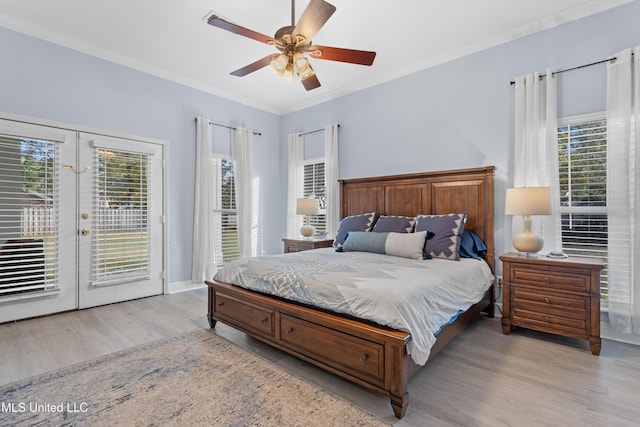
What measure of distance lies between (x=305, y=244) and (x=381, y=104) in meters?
2.30

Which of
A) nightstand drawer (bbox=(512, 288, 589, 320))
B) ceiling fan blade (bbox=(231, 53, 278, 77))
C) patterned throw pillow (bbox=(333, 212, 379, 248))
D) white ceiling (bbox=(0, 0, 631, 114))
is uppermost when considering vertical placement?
white ceiling (bbox=(0, 0, 631, 114))

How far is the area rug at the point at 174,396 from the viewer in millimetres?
1679

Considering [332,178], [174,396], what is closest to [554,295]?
[174,396]

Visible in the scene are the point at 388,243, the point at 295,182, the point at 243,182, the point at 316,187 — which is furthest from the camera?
the point at 295,182

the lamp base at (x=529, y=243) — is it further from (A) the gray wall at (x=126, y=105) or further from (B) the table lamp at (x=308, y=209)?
(A) the gray wall at (x=126, y=105)

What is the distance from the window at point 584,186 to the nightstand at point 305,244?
2.76 m

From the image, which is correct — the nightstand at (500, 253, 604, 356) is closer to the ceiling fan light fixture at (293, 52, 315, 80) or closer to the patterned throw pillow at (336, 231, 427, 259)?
the patterned throw pillow at (336, 231, 427, 259)

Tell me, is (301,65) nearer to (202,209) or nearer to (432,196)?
(432,196)

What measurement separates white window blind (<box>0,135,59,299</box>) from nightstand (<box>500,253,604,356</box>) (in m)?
4.71

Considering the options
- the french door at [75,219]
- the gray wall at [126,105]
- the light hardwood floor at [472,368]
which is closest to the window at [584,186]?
the light hardwood floor at [472,368]

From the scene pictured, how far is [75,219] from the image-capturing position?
3547mm

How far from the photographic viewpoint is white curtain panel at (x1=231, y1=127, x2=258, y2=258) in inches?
198

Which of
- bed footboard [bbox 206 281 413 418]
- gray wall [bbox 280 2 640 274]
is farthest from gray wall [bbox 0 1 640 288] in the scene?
bed footboard [bbox 206 281 413 418]

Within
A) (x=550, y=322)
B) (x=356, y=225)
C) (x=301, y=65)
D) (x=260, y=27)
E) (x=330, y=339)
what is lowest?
(x=550, y=322)
